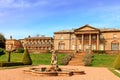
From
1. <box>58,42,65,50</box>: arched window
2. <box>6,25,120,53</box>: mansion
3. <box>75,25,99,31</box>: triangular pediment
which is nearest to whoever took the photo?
<box>75,25,99,31</box>: triangular pediment

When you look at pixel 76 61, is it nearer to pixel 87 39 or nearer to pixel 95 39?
pixel 95 39

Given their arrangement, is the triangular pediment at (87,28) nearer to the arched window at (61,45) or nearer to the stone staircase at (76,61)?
the arched window at (61,45)

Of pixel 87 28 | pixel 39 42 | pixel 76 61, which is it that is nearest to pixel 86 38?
pixel 87 28

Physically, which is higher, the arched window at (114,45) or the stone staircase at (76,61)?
the arched window at (114,45)

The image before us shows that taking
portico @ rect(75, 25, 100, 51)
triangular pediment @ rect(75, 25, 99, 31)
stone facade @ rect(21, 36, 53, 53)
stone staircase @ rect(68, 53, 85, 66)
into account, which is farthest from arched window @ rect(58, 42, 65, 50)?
stone staircase @ rect(68, 53, 85, 66)

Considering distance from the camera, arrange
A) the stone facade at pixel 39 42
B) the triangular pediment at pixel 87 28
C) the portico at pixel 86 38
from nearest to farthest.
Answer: the portico at pixel 86 38 → the triangular pediment at pixel 87 28 → the stone facade at pixel 39 42

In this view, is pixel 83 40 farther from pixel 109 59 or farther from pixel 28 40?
pixel 28 40

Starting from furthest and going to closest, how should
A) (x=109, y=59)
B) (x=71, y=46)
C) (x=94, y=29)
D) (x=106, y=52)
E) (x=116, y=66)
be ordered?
(x=71, y=46), (x=94, y=29), (x=106, y=52), (x=109, y=59), (x=116, y=66)

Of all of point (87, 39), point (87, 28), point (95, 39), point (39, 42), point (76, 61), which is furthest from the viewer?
point (39, 42)

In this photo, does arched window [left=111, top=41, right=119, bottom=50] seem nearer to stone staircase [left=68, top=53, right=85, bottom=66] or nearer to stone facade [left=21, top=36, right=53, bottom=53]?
stone staircase [left=68, top=53, right=85, bottom=66]

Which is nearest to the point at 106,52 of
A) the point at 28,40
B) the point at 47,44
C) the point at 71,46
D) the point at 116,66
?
the point at 71,46

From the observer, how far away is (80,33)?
63875 millimetres

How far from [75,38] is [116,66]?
32.4 metres

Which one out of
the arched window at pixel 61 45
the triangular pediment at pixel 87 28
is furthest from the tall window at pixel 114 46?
the arched window at pixel 61 45
